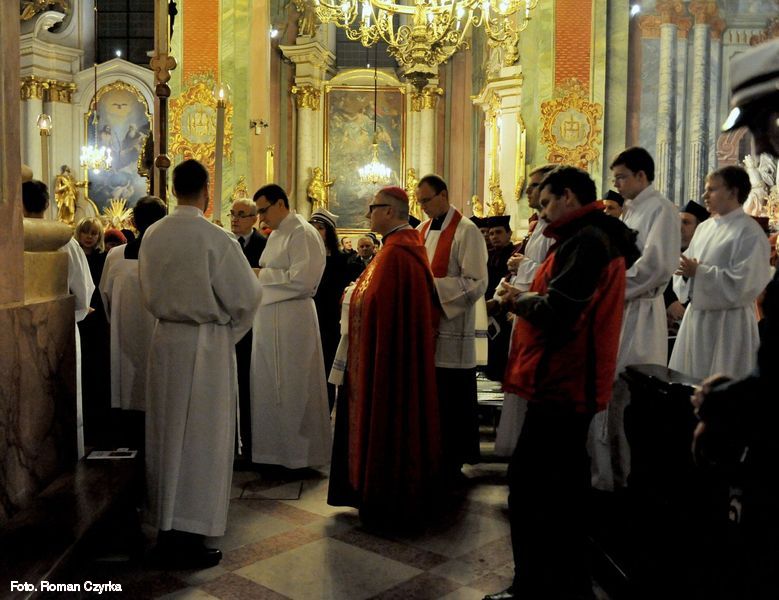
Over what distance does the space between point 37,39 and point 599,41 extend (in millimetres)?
13942

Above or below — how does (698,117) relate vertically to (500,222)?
above

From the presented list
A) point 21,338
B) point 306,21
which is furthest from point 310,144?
point 21,338

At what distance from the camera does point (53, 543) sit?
9.08 feet

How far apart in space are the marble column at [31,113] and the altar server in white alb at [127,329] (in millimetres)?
15373

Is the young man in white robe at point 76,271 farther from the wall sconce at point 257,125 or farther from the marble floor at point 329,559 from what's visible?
the wall sconce at point 257,125

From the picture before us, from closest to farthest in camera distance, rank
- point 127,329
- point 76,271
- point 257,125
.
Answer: point 76,271 → point 127,329 → point 257,125

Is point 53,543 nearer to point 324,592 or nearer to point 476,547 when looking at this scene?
point 324,592

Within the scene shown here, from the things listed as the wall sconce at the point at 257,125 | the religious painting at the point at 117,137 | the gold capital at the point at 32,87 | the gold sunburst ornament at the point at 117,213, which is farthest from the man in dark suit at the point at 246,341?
the gold capital at the point at 32,87

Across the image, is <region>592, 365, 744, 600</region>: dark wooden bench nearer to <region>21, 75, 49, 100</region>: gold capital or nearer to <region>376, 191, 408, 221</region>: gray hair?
<region>376, 191, 408, 221</region>: gray hair

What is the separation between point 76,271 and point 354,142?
15447 millimetres

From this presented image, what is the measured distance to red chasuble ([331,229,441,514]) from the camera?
411cm

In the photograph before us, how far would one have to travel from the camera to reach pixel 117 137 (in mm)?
20375

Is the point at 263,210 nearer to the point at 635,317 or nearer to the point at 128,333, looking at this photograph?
the point at 128,333

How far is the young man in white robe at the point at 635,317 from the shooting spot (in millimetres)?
4312
